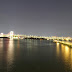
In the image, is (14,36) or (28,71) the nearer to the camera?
(28,71)

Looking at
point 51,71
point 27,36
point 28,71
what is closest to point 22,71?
point 28,71

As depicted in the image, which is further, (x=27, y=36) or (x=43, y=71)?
(x=27, y=36)

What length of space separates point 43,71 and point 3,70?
2.51 meters

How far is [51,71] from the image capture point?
27.8 ft

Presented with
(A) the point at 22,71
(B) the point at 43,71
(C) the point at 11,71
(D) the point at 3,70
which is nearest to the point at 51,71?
(B) the point at 43,71

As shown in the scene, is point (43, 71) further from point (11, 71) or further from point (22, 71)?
point (11, 71)

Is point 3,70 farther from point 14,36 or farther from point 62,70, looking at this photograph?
point 14,36

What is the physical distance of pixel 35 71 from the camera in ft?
27.4

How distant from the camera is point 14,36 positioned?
18562 cm

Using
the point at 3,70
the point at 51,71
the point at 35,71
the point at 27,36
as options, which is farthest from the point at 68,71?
the point at 27,36

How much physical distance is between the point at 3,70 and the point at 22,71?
1.22m

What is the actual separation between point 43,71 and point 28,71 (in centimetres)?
93

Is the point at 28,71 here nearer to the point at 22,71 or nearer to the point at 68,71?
the point at 22,71

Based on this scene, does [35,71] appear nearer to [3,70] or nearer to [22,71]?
[22,71]
